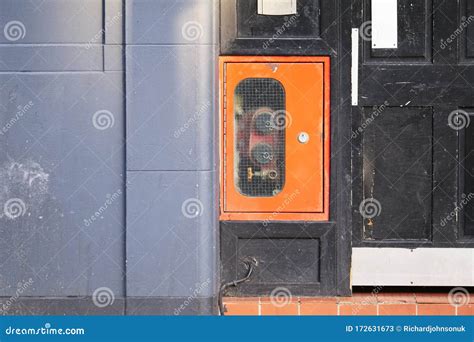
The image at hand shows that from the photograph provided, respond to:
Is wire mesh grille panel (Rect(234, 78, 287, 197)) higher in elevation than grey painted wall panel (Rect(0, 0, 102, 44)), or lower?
lower

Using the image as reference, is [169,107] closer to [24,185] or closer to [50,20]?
[50,20]

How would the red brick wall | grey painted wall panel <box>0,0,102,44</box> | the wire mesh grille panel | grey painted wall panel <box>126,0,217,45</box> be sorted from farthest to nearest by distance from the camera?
the wire mesh grille panel < the red brick wall < grey painted wall panel <box>0,0,102,44</box> < grey painted wall panel <box>126,0,217,45</box>

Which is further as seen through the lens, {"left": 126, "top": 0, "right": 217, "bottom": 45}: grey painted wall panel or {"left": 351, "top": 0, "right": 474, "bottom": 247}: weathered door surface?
{"left": 351, "top": 0, "right": 474, "bottom": 247}: weathered door surface

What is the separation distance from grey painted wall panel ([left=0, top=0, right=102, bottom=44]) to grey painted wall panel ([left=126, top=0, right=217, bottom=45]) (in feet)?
1.04

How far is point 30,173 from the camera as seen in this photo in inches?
255

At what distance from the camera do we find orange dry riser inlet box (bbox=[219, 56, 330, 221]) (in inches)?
258

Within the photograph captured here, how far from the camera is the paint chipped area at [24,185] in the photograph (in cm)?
646

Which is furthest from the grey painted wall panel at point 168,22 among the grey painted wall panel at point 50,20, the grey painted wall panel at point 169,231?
the grey painted wall panel at point 169,231


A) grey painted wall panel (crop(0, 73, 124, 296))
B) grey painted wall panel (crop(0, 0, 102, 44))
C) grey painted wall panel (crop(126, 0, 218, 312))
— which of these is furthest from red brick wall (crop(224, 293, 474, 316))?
grey painted wall panel (crop(0, 0, 102, 44))

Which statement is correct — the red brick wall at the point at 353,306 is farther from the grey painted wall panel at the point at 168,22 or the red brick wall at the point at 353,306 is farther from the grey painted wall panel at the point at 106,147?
the grey painted wall panel at the point at 168,22

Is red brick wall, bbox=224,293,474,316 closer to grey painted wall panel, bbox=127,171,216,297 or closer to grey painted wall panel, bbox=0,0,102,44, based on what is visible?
grey painted wall panel, bbox=127,171,216,297

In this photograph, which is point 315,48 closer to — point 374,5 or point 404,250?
point 374,5

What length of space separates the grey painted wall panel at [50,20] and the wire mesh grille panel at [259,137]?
1.32 m

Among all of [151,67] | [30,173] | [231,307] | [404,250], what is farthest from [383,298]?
[30,173]
